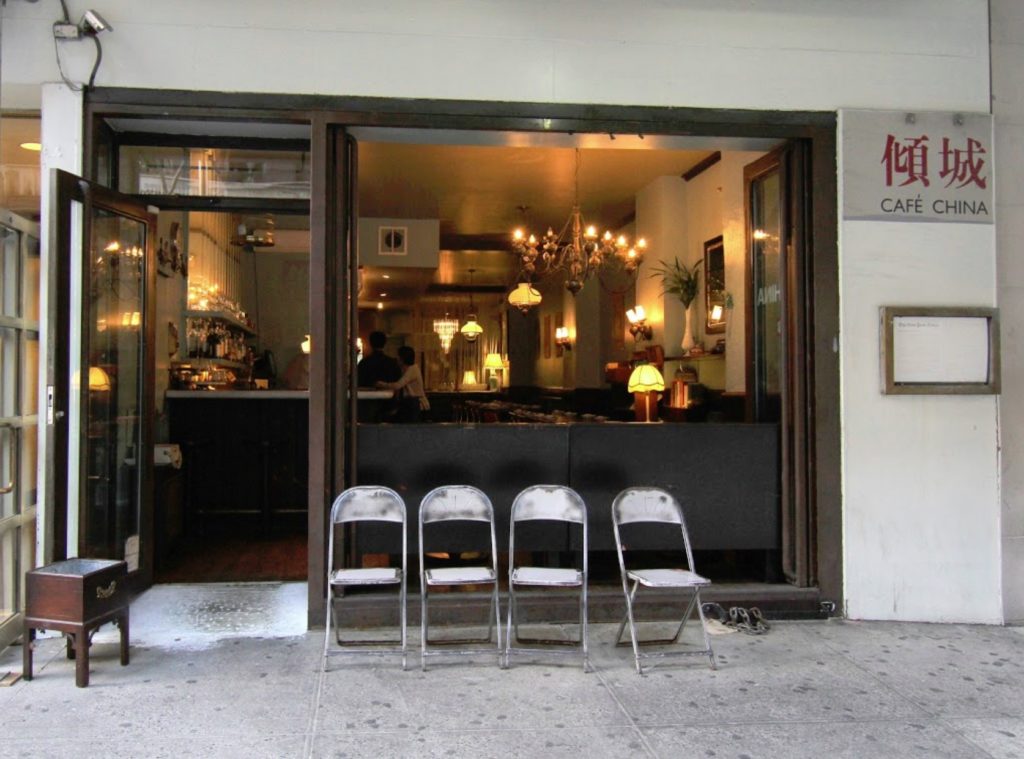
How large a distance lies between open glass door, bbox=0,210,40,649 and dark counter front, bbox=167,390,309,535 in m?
2.18

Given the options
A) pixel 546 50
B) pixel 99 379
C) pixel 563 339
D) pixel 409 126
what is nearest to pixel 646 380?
pixel 546 50

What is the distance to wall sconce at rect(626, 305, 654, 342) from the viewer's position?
31.1 feet

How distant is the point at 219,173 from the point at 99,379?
1346 mm

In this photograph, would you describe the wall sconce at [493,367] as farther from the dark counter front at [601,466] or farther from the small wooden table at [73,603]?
the small wooden table at [73,603]

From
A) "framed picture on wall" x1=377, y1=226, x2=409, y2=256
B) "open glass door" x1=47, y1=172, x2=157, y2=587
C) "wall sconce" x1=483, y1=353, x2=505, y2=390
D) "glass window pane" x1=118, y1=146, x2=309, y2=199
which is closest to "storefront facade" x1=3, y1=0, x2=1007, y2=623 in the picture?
"glass window pane" x1=118, y1=146, x2=309, y2=199

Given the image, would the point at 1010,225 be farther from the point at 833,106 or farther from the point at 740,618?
the point at 740,618

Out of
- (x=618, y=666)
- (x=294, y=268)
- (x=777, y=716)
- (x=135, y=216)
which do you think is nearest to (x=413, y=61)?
(x=135, y=216)

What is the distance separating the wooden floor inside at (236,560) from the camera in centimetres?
512

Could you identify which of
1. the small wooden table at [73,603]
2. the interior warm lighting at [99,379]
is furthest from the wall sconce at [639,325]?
the small wooden table at [73,603]

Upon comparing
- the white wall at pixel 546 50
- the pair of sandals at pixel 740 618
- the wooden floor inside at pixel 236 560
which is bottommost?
the pair of sandals at pixel 740 618

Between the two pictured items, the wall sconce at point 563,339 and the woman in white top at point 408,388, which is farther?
the wall sconce at point 563,339

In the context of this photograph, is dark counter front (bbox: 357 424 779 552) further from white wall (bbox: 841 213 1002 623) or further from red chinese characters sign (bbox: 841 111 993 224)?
red chinese characters sign (bbox: 841 111 993 224)

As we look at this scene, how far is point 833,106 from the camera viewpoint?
454cm

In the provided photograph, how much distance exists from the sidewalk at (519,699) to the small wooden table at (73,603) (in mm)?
163
